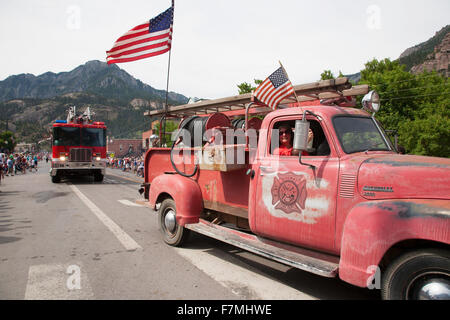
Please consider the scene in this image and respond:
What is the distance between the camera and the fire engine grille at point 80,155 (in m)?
16.0

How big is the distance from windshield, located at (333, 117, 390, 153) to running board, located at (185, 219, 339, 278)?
1.23 m

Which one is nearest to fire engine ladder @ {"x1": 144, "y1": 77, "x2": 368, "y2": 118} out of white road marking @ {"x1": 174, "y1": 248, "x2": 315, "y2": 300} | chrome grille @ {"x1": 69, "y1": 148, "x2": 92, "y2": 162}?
white road marking @ {"x1": 174, "y1": 248, "x2": 315, "y2": 300}

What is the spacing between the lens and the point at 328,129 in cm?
356

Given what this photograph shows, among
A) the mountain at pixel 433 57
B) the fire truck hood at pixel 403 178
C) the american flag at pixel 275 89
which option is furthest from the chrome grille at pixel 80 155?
the mountain at pixel 433 57

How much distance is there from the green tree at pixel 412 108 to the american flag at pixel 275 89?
25070 mm

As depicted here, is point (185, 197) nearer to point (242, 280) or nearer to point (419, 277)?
point (242, 280)

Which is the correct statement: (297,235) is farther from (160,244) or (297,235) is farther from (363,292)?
(160,244)

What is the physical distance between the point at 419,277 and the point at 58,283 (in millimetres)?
3949

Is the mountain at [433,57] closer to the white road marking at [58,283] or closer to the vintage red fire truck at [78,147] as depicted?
the vintage red fire truck at [78,147]

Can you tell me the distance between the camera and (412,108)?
31953 millimetres

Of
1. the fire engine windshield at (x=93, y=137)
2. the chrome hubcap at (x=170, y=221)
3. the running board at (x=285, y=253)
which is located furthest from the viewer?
the fire engine windshield at (x=93, y=137)

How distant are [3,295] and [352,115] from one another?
4.63 m

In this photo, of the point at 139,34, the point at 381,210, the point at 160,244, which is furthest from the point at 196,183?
the point at 139,34
